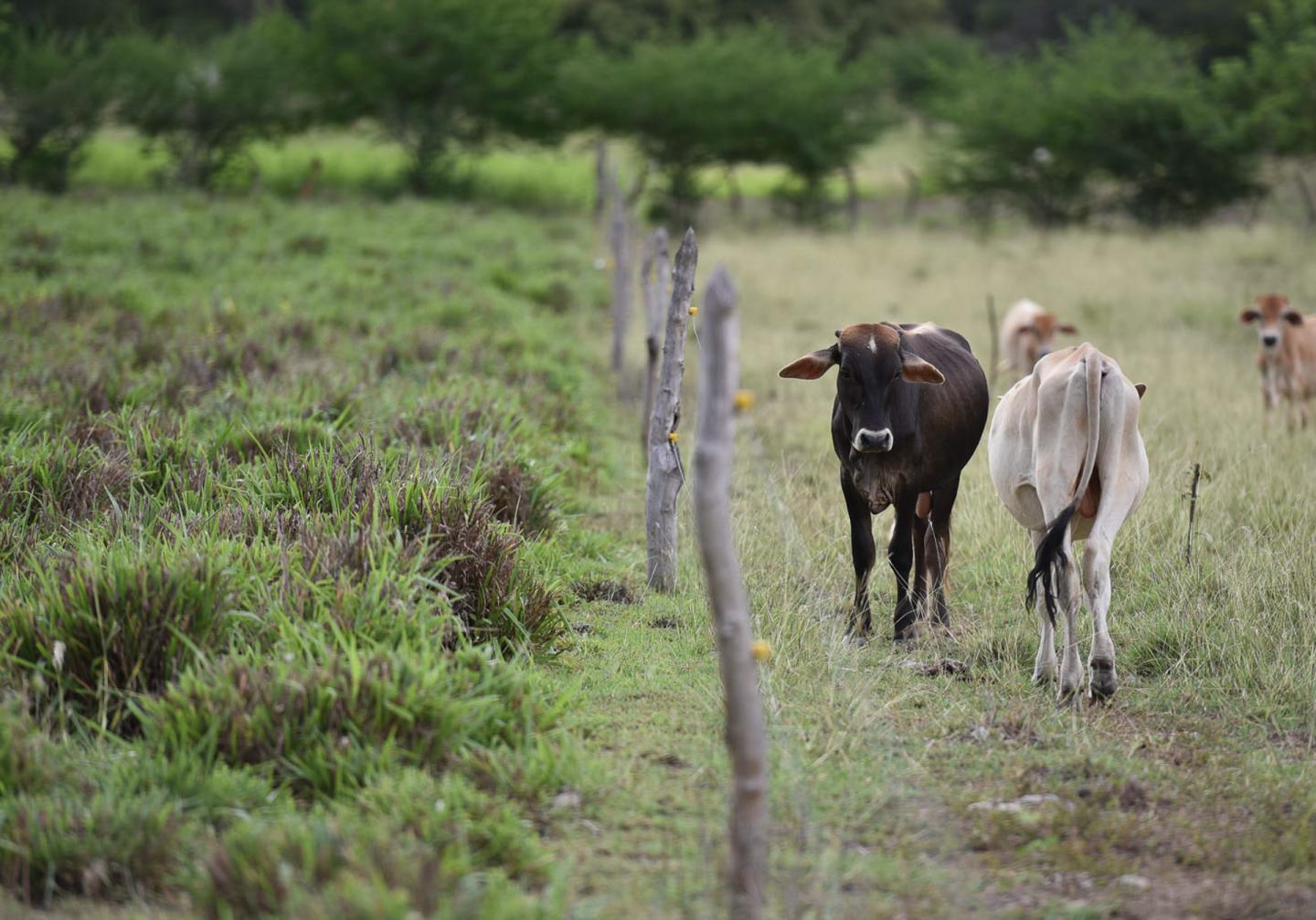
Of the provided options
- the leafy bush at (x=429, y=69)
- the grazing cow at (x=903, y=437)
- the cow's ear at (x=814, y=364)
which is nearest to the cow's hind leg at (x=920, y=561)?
the grazing cow at (x=903, y=437)

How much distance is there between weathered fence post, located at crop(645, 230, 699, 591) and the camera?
6.68 meters

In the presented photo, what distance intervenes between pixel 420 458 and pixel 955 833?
3.50 metres

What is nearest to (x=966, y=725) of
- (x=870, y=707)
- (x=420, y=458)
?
(x=870, y=707)

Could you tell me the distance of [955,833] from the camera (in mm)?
4074

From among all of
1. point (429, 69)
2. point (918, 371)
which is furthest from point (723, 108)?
point (918, 371)

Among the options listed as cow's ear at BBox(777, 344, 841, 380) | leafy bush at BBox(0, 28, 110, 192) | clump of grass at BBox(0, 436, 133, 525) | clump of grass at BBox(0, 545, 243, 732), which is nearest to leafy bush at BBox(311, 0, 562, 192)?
Answer: leafy bush at BBox(0, 28, 110, 192)

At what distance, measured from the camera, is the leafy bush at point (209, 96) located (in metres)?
27.7

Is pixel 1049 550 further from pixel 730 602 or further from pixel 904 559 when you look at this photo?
pixel 730 602

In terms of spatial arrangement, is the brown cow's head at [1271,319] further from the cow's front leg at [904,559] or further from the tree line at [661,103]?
the tree line at [661,103]

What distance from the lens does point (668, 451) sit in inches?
265

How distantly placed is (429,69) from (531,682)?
2679 cm

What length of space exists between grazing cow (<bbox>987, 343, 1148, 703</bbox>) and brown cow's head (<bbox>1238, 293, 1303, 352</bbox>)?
6.06 meters

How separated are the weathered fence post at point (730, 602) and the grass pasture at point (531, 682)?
0.64ft

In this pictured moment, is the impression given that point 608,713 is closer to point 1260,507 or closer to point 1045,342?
point 1260,507
